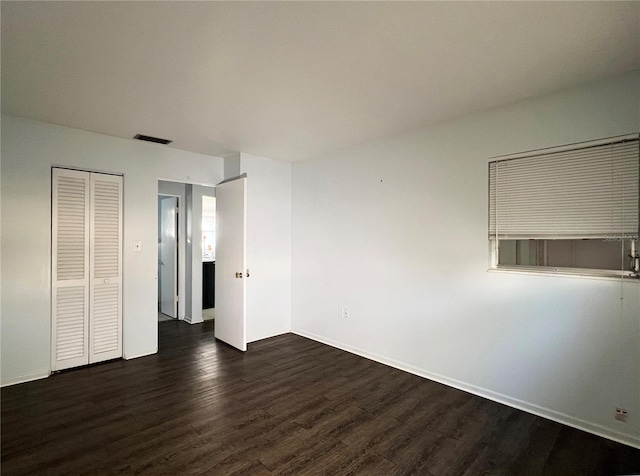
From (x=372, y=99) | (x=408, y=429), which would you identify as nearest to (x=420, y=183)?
(x=372, y=99)

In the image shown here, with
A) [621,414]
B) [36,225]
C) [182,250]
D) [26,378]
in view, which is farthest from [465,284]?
[182,250]

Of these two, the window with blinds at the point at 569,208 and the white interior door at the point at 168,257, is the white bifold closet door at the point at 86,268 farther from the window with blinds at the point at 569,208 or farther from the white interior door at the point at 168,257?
the window with blinds at the point at 569,208

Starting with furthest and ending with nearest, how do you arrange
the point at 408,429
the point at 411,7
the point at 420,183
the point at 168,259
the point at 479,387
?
the point at 168,259 → the point at 420,183 → the point at 479,387 → the point at 408,429 → the point at 411,7

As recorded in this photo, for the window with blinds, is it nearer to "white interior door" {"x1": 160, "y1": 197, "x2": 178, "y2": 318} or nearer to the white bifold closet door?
the white bifold closet door

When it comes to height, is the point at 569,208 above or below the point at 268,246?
above

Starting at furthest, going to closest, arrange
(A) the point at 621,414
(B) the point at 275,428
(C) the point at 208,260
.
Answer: (C) the point at 208,260 < (B) the point at 275,428 < (A) the point at 621,414

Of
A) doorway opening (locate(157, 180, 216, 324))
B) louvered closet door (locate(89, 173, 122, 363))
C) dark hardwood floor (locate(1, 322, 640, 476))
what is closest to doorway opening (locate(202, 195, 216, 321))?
doorway opening (locate(157, 180, 216, 324))

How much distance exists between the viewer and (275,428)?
2.31 metres

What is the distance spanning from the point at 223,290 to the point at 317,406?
211cm

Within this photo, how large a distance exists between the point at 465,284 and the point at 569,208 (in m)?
0.99

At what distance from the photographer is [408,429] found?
232 centimetres

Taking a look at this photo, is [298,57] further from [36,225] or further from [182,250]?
[182,250]

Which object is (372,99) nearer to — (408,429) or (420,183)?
(420,183)

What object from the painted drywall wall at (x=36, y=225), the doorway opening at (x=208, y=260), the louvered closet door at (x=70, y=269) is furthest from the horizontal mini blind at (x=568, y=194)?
the doorway opening at (x=208, y=260)
